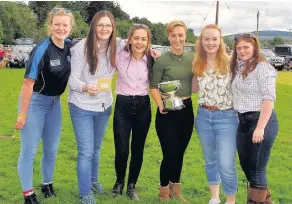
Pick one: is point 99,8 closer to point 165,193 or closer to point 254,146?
point 165,193

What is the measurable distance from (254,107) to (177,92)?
2.74 feet

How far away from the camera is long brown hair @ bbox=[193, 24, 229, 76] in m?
4.38

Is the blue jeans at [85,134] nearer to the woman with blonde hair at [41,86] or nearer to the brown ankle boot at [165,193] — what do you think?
the woman with blonde hair at [41,86]

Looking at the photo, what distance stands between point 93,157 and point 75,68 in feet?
3.65

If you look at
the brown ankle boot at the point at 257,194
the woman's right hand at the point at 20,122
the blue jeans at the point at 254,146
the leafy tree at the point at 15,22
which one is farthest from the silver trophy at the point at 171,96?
the leafy tree at the point at 15,22

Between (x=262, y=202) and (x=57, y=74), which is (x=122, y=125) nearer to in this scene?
(x=57, y=74)

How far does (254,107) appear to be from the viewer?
13.5ft

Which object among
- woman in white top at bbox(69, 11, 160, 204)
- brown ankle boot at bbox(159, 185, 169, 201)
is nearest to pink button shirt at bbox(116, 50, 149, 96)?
woman in white top at bbox(69, 11, 160, 204)

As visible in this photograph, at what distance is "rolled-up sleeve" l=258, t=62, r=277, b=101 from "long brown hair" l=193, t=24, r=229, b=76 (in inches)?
15.9

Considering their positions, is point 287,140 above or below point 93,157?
below

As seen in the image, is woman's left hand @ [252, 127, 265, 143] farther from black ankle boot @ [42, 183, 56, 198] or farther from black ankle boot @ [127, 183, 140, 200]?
black ankle boot @ [42, 183, 56, 198]

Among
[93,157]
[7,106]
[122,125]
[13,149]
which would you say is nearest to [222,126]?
[122,125]

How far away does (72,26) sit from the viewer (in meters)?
4.60

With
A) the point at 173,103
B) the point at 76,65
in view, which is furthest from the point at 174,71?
the point at 76,65
